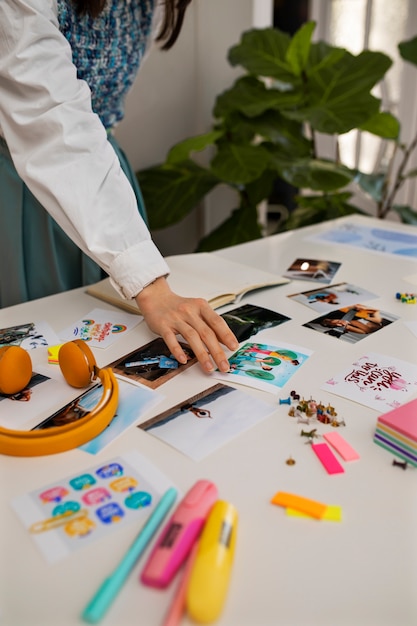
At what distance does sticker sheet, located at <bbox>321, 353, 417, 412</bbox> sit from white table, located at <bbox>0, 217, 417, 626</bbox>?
0.05 feet

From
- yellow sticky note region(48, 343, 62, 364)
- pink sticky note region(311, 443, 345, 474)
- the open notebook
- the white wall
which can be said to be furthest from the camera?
the white wall

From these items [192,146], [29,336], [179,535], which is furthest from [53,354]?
[192,146]

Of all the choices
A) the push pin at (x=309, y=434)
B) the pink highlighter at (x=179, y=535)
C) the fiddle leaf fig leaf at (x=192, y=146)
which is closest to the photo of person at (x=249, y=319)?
the push pin at (x=309, y=434)

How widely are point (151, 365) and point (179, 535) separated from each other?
1.04 ft

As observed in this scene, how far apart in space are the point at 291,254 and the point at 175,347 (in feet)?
1.70

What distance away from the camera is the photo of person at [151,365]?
0.70 metres

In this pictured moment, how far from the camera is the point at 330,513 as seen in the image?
0.48 metres

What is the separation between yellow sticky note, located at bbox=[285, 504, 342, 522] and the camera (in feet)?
1.56

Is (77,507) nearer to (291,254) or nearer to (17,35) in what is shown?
(17,35)

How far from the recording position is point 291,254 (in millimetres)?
1168

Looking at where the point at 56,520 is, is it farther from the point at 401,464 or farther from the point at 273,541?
the point at 401,464

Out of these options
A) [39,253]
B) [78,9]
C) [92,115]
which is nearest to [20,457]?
[92,115]

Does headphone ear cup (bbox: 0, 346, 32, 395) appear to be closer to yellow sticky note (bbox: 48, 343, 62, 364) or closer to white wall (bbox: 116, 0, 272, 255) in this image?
yellow sticky note (bbox: 48, 343, 62, 364)

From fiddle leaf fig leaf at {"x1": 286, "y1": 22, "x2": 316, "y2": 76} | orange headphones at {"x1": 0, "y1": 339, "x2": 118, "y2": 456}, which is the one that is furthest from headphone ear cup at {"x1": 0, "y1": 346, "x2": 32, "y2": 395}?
fiddle leaf fig leaf at {"x1": 286, "y1": 22, "x2": 316, "y2": 76}
